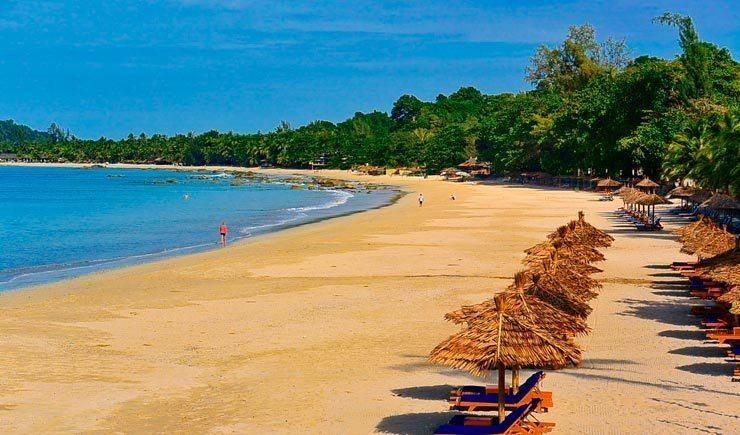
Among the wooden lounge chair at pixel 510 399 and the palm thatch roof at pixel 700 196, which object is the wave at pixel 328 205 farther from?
the wooden lounge chair at pixel 510 399

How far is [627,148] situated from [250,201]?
3258 cm

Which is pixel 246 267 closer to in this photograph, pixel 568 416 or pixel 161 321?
pixel 161 321

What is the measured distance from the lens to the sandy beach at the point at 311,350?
12.1 m

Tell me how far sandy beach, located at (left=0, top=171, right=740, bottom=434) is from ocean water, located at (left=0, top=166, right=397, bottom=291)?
516 cm

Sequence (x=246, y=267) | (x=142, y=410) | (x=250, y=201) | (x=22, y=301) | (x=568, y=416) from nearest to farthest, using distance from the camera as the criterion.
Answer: (x=568, y=416)
(x=142, y=410)
(x=22, y=301)
(x=246, y=267)
(x=250, y=201)

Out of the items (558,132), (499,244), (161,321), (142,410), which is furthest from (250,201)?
(142,410)

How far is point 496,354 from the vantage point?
34.9ft

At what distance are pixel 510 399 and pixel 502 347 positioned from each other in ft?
3.56

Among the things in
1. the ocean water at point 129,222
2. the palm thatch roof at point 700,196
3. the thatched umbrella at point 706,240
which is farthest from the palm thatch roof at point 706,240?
the ocean water at point 129,222

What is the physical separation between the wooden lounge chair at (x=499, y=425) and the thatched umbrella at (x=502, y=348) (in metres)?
0.29

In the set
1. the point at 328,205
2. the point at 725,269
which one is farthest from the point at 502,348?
the point at 328,205

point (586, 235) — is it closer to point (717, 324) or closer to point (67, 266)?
point (717, 324)

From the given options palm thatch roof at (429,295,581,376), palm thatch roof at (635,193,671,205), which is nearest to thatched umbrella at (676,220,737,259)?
palm thatch roof at (429,295,581,376)

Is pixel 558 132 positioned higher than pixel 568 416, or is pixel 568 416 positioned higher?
pixel 558 132
